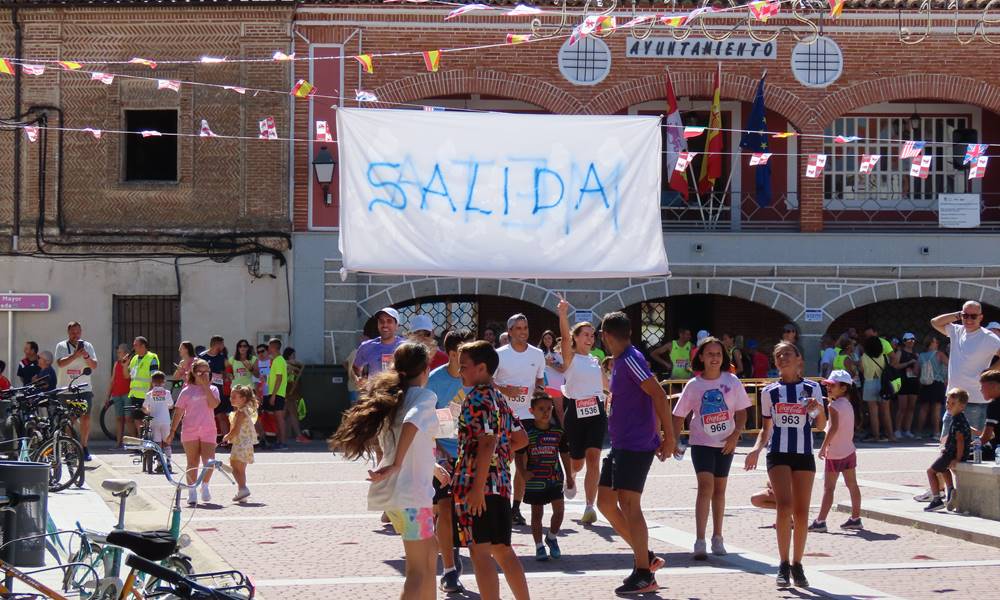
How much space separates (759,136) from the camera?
24984mm

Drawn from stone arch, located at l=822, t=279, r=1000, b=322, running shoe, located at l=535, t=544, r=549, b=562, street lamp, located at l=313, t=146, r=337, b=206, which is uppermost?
street lamp, located at l=313, t=146, r=337, b=206

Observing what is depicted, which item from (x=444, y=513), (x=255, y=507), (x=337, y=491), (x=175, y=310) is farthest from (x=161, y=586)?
(x=175, y=310)

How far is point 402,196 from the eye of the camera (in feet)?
47.0

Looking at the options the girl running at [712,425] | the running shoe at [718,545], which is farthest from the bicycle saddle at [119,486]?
the running shoe at [718,545]

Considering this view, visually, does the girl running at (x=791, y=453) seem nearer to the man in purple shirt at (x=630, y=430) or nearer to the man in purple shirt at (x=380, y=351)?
the man in purple shirt at (x=630, y=430)

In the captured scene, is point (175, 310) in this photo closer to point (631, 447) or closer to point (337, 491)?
point (337, 491)

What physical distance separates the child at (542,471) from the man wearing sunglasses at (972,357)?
14.3 ft

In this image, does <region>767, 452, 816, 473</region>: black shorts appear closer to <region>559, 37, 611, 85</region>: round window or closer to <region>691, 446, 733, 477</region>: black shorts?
<region>691, 446, 733, 477</region>: black shorts

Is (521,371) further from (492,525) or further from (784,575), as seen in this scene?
(492,525)

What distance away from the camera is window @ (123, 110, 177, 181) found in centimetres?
2530

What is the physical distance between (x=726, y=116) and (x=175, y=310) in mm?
10790

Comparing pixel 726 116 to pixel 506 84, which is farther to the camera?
pixel 726 116

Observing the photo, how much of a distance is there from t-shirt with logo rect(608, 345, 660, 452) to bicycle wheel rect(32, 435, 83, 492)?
25.1 feet

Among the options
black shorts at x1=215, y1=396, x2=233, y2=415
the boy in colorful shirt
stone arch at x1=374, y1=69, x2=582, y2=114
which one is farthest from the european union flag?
the boy in colorful shirt
